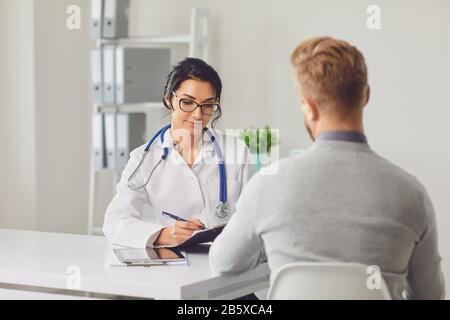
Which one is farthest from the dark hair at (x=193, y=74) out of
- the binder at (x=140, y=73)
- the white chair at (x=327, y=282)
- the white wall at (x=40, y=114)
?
the white wall at (x=40, y=114)

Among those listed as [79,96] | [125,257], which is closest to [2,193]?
[79,96]

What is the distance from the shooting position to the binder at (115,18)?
4.12 meters

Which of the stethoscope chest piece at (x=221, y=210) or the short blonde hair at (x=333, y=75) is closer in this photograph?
the short blonde hair at (x=333, y=75)

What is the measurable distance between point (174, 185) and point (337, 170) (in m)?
0.93

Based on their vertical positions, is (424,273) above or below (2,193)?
above

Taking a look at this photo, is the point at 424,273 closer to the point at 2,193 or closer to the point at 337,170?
the point at 337,170

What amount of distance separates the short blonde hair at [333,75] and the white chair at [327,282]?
0.32m

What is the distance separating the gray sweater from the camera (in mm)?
1541

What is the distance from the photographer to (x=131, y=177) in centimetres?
239

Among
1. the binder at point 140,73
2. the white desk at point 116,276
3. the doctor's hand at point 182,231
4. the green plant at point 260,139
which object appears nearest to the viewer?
the white desk at point 116,276

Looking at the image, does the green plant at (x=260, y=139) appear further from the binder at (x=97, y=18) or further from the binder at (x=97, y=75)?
the binder at (x=97, y=18)

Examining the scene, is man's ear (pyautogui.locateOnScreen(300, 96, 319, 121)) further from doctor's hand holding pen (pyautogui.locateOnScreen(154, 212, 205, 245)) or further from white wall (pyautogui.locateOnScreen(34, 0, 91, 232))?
white wall (pyautogui.locateOnScreen(34, 0, 91, 232))

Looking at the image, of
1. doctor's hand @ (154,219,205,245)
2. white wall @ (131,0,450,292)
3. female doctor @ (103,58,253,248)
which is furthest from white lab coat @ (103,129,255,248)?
white wall @ (131,0,450,292)
